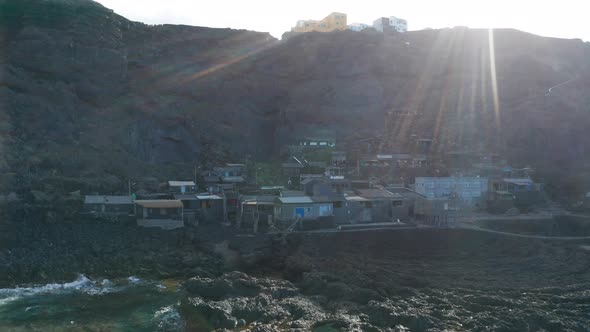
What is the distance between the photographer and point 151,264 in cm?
Result: 1958

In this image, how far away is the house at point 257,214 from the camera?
2441cm

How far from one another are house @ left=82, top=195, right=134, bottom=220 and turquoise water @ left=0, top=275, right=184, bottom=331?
6.37 metres

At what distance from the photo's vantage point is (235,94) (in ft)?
147

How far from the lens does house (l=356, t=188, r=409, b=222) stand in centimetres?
2620

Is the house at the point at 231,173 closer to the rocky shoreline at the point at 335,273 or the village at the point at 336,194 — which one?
the village at the point at 336,194

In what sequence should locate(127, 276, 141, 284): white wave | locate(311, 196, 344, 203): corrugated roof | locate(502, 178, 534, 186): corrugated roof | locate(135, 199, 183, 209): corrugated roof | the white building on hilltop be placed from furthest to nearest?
the white building on hilltop → locate(502, 178, 534, 186): corrugated roof → locate(311, 196, 344, 203): corrugated roof → locate(135, 199, 183, 209): corrugated roof → locate(127, 276, 141, 284): white wave

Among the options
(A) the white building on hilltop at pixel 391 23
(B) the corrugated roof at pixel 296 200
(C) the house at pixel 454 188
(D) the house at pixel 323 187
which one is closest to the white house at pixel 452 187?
(C) the house at pixel 454 188

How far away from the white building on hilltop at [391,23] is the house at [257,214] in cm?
4495

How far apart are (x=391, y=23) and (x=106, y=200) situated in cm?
5304

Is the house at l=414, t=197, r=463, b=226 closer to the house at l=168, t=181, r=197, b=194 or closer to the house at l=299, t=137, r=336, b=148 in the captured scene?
the house at l=168, t=181, r=197, b=194

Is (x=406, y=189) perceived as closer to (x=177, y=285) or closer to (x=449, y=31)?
(x=177, y=285)

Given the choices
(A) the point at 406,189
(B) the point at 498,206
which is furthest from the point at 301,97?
(B) the point at 498,206

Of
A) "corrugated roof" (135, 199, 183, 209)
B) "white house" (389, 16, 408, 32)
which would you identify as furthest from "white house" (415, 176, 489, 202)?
"white house" (389, 16, 408, 32)

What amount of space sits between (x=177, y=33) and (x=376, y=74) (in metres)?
20.2
